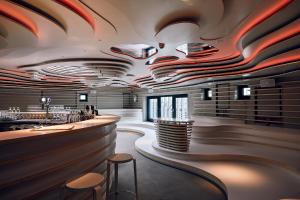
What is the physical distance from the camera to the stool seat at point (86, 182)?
1976 millimetres

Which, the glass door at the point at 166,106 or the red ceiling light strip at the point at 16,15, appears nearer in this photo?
the red ceiling light strip at the point at 16,15

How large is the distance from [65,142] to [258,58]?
14.7ft

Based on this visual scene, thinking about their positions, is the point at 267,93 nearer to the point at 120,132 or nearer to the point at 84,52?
the point at 84,52

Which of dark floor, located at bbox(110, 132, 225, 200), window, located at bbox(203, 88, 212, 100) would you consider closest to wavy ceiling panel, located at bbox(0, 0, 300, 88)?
dark floor, located at bbox(110, 132, 225, 200)

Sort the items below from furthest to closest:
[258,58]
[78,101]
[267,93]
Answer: [78,101] < [267,93] < [258,58]

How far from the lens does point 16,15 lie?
2900 mm

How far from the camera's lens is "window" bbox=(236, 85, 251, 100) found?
8211 mm

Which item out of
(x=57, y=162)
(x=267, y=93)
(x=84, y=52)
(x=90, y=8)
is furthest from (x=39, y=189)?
(x=267, y=93)

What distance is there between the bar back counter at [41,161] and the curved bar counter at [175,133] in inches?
135

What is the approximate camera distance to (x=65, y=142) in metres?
2.67

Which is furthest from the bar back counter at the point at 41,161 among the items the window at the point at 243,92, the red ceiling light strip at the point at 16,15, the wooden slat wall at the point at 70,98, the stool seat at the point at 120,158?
the wooden slat wall at the point at 70,98

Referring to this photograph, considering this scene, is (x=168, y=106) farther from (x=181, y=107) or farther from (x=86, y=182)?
(x=86, y=182)

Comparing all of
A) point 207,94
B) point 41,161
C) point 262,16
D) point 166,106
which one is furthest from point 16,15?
point 166,106

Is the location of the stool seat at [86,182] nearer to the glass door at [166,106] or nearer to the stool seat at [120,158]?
the stool seat at [120,158]
